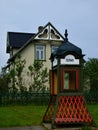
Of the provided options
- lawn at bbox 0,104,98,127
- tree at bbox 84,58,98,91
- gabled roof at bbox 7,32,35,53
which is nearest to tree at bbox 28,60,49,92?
gabled roof at bbox 7,32,35,53

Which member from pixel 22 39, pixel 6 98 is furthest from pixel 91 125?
pixel 22 39

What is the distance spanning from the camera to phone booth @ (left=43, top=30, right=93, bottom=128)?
12.6 metres

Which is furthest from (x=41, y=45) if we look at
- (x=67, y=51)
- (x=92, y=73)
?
(x=67, y=51)

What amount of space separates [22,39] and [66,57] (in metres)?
27.9

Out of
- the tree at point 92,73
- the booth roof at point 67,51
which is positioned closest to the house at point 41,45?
the tree at point 92,73

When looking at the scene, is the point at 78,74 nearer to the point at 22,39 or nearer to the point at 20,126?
the point at 20,126

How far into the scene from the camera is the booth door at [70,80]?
13.0 metres

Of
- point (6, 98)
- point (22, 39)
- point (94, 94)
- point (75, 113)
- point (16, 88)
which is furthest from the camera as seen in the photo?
point (22, 39)

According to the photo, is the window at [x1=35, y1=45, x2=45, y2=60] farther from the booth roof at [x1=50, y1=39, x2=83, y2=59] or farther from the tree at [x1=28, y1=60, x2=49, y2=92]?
the booth roof at [x1=50, y1=39, x2=83, y2=59]

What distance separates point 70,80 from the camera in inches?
541

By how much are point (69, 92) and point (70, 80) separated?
0.94 m

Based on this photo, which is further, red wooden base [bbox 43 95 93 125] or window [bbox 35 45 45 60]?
window [bbox 35 45 45 60]

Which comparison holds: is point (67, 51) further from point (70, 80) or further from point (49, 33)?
point (49, 33)

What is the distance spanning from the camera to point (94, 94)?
30938 millimetres
